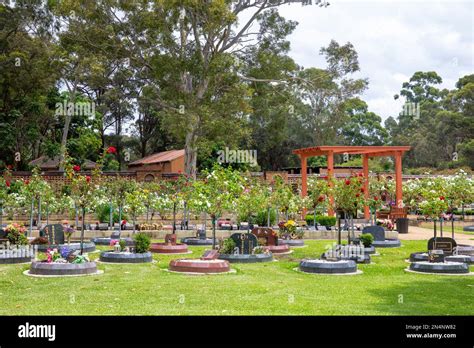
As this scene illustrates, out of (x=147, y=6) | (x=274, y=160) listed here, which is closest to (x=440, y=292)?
(x=147, y=6)

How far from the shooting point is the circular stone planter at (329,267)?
14109mm

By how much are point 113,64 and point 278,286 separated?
28831 mm

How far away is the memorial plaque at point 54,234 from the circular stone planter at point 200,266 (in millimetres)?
4951

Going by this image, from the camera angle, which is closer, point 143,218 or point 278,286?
point 278,286

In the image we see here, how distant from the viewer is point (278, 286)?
12117 millimetres

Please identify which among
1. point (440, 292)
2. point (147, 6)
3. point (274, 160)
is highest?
point (147, 6)

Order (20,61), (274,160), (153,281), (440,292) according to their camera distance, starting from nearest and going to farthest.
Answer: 1. (440,292)
2. (153,281)
3. (20,61)
4. (274,160)

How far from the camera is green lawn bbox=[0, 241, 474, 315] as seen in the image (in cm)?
959

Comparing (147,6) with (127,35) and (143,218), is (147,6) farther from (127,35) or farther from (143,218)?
(143,218)

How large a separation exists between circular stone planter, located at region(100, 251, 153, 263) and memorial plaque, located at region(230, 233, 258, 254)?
8.32ft

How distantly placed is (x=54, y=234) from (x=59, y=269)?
4.44 metres

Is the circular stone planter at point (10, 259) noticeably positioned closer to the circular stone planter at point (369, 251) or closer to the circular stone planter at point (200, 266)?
the circular stone planter at point (200, 266)

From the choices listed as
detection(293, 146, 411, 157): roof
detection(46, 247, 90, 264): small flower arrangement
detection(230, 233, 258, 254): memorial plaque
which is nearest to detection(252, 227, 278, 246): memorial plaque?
detection(230, 233, 258, 254): memorial plaque
